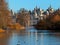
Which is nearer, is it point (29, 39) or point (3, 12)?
point (29, 39)

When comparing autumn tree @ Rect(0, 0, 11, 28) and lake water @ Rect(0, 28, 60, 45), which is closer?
lake water @ Rect(0, 28, 60, 45)

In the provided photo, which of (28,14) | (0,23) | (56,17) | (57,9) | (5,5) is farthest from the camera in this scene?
(28,14)

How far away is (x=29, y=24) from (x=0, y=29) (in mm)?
33541

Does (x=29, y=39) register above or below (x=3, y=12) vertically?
below

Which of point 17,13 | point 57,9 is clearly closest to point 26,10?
point 17,13

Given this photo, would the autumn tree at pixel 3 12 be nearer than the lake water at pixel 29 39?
No

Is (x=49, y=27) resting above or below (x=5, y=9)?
below

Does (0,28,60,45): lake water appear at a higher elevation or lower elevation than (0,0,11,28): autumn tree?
lower

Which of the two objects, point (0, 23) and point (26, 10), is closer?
point (0, 23)

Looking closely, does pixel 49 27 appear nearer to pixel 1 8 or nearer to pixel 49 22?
pixel 49 22

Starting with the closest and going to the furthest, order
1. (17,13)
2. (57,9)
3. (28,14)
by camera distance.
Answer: (57,9)
(17,13)
(28,14)

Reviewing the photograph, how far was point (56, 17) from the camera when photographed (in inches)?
2462

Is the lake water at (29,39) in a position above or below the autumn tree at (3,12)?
below

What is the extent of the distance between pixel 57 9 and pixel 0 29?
25.6 meters
